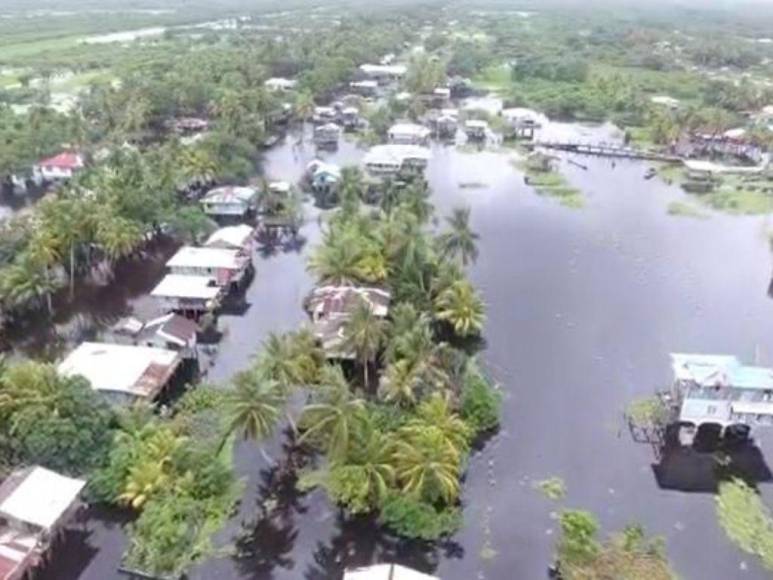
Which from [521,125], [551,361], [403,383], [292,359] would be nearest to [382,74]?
[521,125]

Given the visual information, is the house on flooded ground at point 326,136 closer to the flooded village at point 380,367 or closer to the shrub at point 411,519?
the flooded village at point 380,367

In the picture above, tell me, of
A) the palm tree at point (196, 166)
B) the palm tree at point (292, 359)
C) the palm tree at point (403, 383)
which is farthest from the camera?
the palm tree at point (196, 166)

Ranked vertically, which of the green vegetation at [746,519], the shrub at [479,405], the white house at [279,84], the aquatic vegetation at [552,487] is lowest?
the white house at [279,84]

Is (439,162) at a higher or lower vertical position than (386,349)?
lower

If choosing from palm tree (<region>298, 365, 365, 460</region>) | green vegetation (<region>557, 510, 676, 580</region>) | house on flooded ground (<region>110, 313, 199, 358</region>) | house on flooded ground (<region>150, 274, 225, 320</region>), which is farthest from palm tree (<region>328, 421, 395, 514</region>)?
house on flooded ground (<region>150, 274, 225, 320</region>)

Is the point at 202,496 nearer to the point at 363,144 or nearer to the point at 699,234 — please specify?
the point at 699,234

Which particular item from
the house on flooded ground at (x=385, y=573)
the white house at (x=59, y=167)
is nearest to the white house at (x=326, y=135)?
the white house at (x=59, y=167)

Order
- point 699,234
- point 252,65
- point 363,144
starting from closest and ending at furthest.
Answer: point 699,234, point 363,144, point 252,65

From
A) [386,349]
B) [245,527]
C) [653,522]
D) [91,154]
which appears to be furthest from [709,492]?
[91,154]
